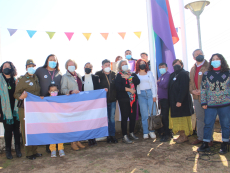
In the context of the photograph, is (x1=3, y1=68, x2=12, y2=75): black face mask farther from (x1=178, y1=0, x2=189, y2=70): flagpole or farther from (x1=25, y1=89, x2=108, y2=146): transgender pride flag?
(x1=178, y1=0, x2=189, y2=70): flagpole

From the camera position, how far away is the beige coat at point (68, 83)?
442 cm

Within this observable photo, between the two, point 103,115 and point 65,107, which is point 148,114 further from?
point 65,107

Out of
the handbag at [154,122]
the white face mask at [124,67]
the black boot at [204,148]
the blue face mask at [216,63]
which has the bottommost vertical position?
the black boot at [204,148]

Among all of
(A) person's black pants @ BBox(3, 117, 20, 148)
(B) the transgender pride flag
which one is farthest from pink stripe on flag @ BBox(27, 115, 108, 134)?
(A) person's black pants @ BBox(3, 117, 20, 148)

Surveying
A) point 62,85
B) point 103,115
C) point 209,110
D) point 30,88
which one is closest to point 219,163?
point 209,110

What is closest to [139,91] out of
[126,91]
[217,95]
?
[126,91]

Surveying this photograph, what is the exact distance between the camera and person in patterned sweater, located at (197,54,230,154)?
3.71 m

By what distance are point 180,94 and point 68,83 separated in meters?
2.46

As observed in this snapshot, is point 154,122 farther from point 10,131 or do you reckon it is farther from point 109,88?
point 10,131

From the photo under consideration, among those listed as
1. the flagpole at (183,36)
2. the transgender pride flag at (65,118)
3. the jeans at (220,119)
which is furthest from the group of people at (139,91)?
the flagpole at (183,36)

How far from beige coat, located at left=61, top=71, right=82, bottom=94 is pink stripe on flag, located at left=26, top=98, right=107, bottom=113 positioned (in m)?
0.32

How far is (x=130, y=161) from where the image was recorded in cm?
354

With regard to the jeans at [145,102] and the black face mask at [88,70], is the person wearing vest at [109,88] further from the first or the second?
the jeans at [145,102]

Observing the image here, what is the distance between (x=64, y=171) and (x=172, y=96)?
8.99 ft
